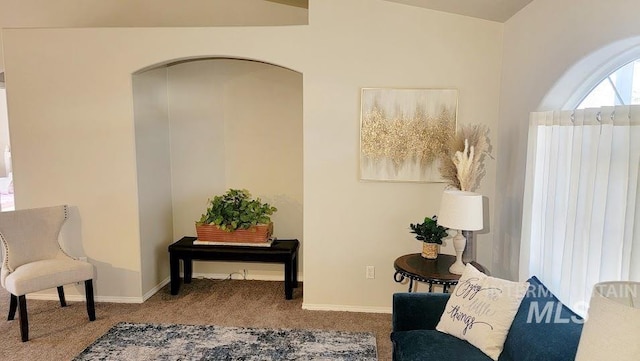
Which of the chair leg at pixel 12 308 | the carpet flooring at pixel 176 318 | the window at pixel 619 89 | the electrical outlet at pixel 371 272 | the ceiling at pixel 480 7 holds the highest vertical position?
the ceiling at pixel 480 7

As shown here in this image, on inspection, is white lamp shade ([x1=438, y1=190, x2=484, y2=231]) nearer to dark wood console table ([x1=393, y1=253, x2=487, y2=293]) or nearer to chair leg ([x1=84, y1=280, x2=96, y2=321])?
dark wood console table ([x1=393, y1=253, x2=487, y2=293])

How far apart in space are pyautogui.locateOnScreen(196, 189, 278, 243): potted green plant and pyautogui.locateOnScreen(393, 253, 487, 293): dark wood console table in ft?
4.90

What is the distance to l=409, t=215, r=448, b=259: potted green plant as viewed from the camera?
3193mm

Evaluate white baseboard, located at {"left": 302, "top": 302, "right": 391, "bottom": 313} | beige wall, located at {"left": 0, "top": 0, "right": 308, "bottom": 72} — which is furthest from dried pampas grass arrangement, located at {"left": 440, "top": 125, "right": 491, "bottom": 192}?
beige wall, located at {"left": 0, "top": 0, "right": 308, "bottom": 72}

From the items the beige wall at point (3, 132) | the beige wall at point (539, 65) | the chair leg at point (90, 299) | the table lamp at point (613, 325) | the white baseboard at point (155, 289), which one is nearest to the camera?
the table lamp at point (613, 325)

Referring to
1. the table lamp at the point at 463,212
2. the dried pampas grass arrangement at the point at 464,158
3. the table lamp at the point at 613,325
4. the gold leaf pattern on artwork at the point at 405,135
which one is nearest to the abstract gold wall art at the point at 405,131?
the gold leaf pattern on artwork at the point at 405,135

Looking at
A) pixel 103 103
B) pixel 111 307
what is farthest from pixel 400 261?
pixel 103 103

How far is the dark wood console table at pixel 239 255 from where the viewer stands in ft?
13.0

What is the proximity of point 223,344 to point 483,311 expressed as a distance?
189 cm

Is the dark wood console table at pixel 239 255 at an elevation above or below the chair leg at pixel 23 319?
above

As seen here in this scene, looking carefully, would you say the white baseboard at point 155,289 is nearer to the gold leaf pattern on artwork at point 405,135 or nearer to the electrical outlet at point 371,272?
the electrical outlet at point 371,272

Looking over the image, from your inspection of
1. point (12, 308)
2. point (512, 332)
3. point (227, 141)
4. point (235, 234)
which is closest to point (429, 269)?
point (512, 332)

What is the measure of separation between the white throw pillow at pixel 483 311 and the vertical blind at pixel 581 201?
0.33 meters

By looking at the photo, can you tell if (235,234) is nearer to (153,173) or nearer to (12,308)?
(153,173)
